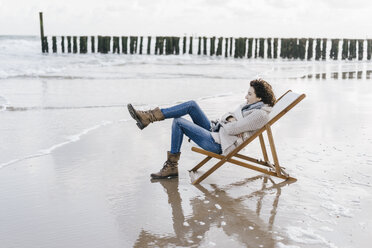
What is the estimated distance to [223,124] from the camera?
173 inches

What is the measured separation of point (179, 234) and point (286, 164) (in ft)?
6.57

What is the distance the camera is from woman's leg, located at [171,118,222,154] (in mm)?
4430

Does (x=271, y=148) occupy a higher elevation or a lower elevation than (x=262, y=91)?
lower

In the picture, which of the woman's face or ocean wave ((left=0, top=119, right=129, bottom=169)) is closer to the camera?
the woman's face

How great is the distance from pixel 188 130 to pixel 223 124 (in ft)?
1.07

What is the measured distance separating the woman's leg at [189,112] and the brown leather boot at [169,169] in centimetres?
37

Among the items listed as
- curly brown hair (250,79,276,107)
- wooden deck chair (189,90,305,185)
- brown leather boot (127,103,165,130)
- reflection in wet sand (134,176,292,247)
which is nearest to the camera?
reflection in wet sand (134,176,292,247)

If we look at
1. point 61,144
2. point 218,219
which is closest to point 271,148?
point 218,219

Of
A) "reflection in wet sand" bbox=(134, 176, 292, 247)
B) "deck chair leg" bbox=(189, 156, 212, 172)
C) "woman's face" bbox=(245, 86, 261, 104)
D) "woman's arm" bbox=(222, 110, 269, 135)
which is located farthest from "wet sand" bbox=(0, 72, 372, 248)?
"woman's face" bbox=(245, 86, 261, 104)

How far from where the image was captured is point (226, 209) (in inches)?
145

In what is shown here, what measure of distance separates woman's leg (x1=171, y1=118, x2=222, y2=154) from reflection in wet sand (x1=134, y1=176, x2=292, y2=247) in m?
0.36

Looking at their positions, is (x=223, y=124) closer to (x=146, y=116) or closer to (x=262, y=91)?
(x=262, y=91)

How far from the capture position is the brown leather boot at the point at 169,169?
14.5ft

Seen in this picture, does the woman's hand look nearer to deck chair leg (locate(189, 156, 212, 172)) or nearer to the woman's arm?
the woman's arm
